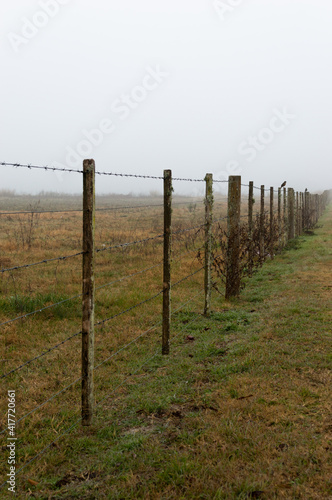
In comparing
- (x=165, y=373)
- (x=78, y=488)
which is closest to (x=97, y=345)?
(x=165, y=373)

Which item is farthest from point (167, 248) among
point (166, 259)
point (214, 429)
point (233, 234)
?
point (233, 234)

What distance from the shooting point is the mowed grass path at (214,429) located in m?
2.64

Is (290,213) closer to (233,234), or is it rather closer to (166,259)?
(233,234)

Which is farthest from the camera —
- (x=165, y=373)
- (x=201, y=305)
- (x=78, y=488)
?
(x=201, y=305)

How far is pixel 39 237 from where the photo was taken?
17.3 m

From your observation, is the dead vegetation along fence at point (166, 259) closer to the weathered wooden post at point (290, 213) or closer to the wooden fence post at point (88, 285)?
the wooden fence post at point (88, 285)

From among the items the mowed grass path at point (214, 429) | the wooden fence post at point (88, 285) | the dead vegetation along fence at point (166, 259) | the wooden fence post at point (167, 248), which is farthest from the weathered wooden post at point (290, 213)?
the wooden fence post at point (88, 285)

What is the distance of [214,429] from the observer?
325 cm

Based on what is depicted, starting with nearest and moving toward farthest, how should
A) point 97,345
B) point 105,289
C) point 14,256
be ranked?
point 97,345 → point 105,289 → point 14,256

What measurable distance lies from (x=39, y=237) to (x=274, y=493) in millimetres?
16194

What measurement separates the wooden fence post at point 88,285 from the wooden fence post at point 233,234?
4800mm

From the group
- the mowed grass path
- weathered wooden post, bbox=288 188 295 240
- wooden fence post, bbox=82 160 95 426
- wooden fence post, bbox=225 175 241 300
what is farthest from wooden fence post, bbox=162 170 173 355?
weathered wooden post, bbox=288 188 295 240

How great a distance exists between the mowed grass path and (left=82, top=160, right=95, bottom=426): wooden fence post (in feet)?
0.91

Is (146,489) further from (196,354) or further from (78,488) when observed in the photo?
(196,354)
